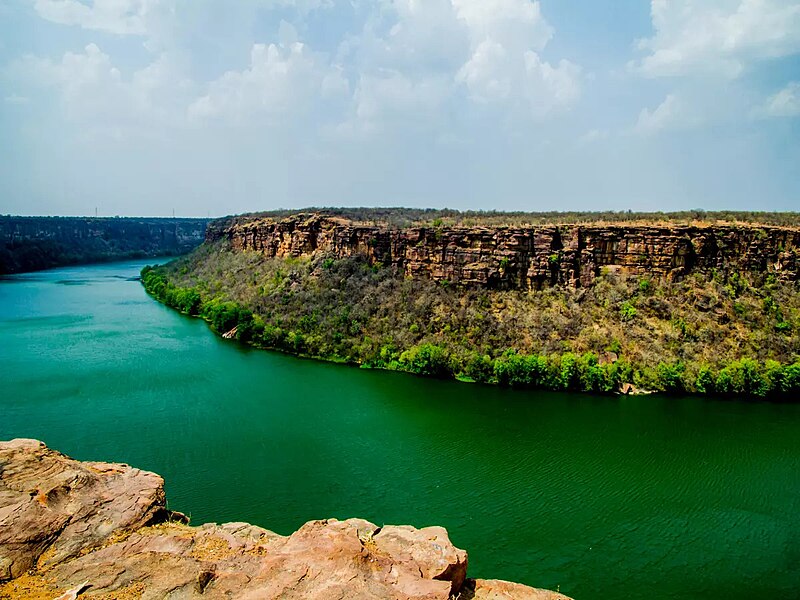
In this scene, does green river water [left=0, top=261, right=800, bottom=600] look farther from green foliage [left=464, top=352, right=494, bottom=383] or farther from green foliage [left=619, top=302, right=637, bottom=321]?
green foliage [left=619, top=302, right=637, bottom=321]

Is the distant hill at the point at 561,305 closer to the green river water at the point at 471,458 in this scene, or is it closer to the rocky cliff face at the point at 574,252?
the rocky cliff face at the point at 574,252

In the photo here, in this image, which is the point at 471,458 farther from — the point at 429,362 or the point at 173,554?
the point at 173,554

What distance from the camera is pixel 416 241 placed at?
43.2 m

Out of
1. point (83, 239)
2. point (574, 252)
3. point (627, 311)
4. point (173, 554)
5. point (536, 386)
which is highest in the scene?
point (83, 239)

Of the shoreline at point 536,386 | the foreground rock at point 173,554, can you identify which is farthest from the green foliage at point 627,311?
the foreground rock at point 173,554

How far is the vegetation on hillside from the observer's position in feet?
101

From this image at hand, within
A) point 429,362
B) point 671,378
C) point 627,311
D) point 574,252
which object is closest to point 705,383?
point 671,378

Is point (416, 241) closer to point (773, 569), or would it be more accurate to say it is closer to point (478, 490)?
point (478, 490)

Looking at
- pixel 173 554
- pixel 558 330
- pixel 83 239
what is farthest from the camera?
pixel 83 239

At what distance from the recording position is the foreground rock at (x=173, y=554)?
840 centimetres

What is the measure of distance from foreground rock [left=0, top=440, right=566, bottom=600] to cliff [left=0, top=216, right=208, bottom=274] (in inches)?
4032

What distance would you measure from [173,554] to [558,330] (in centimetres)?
2962

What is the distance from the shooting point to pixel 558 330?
35.0 m

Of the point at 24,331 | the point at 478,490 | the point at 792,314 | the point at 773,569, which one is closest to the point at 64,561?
the point at 478,490
